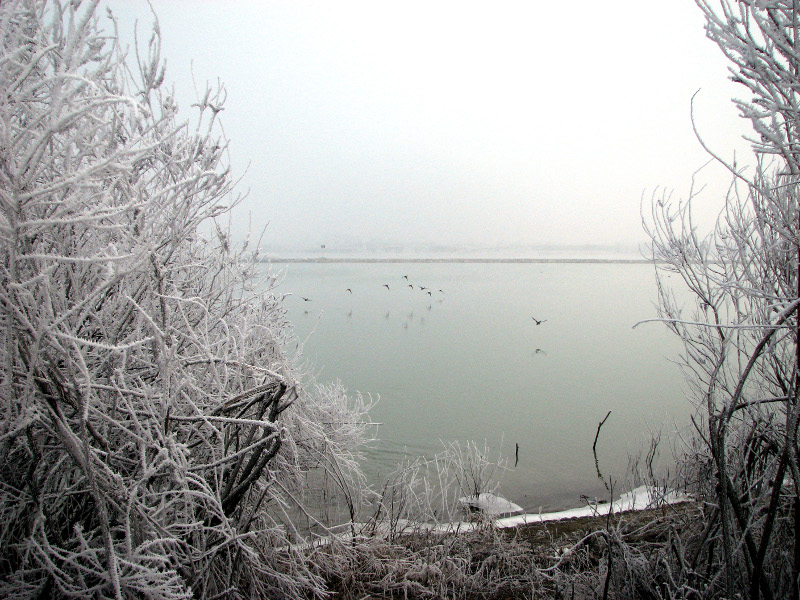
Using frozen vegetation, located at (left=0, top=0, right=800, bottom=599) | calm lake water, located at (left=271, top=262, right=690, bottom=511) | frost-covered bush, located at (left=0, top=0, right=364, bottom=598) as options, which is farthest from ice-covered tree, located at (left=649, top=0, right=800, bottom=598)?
calm lake water, located at (left=271, top=262, right=690, bottom=511)

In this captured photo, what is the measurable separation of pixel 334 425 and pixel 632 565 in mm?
4183

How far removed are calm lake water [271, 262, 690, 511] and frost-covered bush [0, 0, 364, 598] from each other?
2652 millimetres

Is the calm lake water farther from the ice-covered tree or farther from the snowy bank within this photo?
the ice-covered tree

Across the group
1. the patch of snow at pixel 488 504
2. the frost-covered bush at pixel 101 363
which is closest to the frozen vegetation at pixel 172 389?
the frost-covered bush at pixel 101 363

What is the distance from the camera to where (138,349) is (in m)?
3.39

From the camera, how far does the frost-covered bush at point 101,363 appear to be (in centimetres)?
208

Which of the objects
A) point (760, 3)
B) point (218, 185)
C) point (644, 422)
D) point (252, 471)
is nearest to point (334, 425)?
point (252, 471)

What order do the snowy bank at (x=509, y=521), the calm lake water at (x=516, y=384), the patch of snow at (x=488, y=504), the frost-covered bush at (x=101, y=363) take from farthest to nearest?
1. the calm lake water at (x=516, y=384)
2. the patch of snow at (x=488, y=504)
3. the snowy bank at (x=509, y=521)
4. the frost-covered bush at (x=101, y=363)

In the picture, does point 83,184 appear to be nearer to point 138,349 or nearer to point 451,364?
point 138,349

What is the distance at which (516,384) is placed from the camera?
1742 cm

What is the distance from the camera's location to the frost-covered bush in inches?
81.8

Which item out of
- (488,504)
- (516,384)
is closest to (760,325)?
(488,504)

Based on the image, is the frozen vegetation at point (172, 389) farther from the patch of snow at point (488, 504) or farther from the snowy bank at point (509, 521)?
the patch of snow at point (488, 504)

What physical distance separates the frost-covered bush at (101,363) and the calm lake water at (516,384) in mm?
2652
